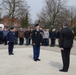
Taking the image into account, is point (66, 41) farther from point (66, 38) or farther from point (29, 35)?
point (29, 35)

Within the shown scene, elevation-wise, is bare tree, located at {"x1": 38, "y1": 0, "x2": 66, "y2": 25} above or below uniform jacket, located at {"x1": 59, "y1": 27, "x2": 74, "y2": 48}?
above

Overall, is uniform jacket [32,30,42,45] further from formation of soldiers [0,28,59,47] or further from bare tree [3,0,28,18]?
bare tree [3,0,28,18]

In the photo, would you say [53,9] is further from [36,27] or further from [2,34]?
[36,27]

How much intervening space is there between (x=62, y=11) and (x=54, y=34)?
94.5 feet

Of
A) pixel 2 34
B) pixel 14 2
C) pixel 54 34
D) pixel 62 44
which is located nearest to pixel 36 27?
pixel 62 44

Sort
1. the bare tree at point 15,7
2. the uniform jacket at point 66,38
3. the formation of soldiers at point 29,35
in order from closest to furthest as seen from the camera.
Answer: the uniform jacket at point 66,38, the formation of soldiers at point 29,35, the bare tree at point 15,7

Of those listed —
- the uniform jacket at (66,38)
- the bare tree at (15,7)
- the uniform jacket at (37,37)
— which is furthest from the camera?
the bare tree at (15,7)

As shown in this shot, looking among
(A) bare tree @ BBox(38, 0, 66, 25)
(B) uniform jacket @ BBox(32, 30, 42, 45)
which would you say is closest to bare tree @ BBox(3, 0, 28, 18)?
(A) bare tree @ BBox(38, 0, 66, 25)

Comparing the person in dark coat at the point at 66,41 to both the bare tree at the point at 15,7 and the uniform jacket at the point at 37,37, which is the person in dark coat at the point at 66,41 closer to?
the uniform jacket at the point at 37,37

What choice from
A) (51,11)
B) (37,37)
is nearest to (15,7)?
(51,11)

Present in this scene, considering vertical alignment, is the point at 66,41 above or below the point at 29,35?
below

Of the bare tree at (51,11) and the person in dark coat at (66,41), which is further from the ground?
the bare tree at (51,11)

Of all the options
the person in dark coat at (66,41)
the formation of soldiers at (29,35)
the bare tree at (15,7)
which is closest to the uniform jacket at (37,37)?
the person in dark coat at (66,41)

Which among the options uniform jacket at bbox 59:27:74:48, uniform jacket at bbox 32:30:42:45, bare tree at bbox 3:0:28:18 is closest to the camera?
uniform jacket at bbox 59:27:74:48
